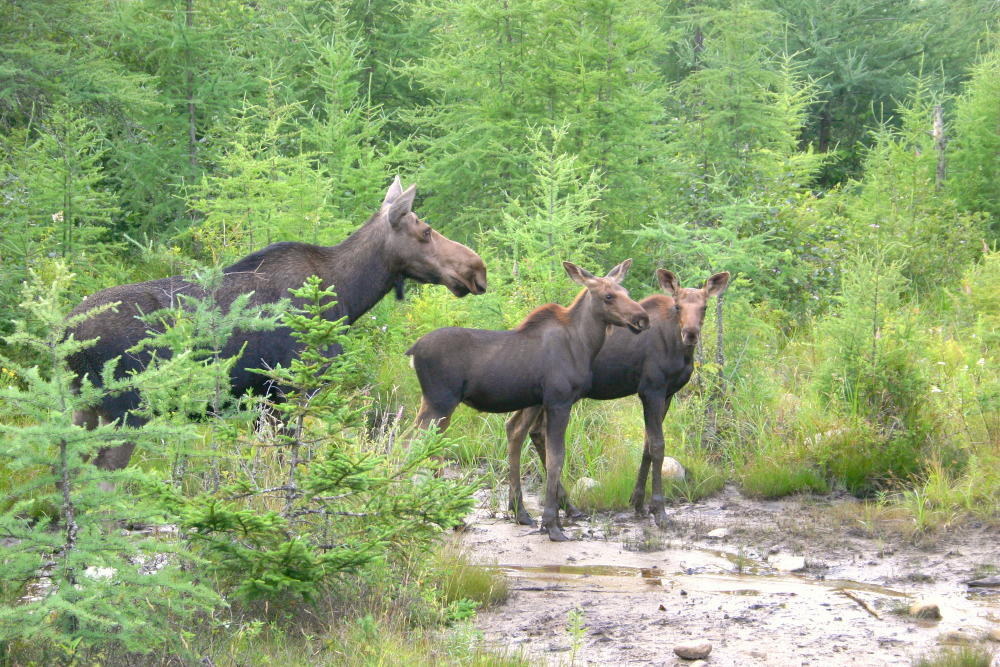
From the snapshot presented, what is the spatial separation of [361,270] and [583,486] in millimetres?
3041

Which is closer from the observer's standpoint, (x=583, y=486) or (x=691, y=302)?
(x=691, y=302)

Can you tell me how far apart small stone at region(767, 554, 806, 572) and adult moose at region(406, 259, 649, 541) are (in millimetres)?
1691

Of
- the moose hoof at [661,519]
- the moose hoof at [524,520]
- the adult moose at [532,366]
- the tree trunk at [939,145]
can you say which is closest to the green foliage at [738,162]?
the tree trunk at [939,145]

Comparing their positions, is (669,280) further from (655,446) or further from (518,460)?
(518,460)

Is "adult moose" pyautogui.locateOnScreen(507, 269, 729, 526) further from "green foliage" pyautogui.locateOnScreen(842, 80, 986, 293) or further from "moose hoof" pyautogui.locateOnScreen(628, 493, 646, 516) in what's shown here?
"green foliage" pyautogui.locateOnScreen(842, 80, 986, 293)

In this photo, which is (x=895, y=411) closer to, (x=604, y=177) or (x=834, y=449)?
(x=834, y=449)

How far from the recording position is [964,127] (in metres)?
19.8

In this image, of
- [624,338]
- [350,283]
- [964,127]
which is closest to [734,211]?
[624,338]

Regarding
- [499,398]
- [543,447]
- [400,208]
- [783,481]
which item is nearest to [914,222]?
[783,481]

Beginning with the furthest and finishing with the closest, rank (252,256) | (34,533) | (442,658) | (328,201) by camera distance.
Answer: (328,201) → (252,256) → (442,658) → (34,533)

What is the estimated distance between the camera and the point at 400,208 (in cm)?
877

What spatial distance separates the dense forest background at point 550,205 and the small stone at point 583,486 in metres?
0.14

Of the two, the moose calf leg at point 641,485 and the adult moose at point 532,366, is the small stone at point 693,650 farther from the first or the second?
the moose calf leg at point 641,485

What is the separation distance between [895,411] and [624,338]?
262 centimetres
